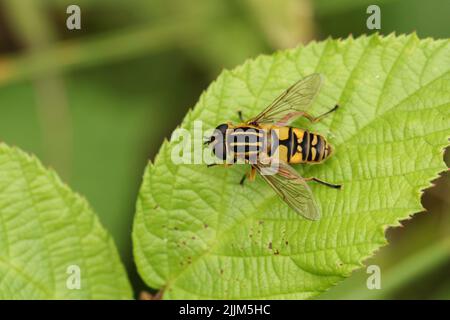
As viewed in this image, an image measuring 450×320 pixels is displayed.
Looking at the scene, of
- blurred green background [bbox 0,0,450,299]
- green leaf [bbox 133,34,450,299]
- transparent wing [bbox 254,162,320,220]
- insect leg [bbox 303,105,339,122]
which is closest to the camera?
green leaf [bbox 133,34,450,299]

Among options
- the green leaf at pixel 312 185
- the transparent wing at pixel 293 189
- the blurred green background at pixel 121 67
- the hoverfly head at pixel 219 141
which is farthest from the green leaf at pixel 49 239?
the blurred green background at pixel 121 67

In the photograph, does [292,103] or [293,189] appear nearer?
[293,189]

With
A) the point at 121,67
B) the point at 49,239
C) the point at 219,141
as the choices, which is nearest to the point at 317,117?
the point at 219,141

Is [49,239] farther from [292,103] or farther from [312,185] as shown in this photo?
[292,103]

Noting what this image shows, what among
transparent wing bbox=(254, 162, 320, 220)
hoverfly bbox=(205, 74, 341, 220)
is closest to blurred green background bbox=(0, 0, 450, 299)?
hoverfly bbox=(205, 74, 341, 220)

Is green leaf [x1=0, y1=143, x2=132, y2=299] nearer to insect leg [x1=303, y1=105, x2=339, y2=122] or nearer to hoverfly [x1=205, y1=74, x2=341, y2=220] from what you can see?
hoverfly [x1=205, y1=74, x2=341, y2=220]

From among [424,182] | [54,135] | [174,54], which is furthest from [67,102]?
[424,182]

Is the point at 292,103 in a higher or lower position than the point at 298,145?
higher
